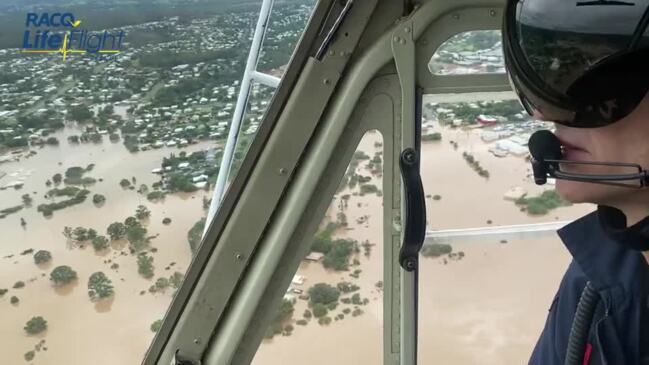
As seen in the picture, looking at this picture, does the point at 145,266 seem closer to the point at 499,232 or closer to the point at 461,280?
the point at 461,280

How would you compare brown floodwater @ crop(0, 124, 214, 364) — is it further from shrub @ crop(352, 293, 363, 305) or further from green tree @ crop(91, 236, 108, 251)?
shrub @ crop(352, 293, 363, 305)

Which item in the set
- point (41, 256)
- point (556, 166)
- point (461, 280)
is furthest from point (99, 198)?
point (556, 166)

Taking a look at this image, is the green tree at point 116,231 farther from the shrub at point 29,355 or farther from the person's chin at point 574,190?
the person's chin at point 574,190

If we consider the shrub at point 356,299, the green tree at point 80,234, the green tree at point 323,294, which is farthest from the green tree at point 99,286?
the shrub at point 356,299

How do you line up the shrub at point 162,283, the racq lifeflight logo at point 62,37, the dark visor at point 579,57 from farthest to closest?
1. the shrub at point 162,283
2. the racq lifeflight logo at point 62,37
3. the dark visor at point 579,57

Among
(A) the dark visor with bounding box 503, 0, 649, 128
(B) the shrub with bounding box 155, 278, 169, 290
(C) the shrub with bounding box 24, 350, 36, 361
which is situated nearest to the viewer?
(A) the dark visor with bounding box 503, 0, 649, 128

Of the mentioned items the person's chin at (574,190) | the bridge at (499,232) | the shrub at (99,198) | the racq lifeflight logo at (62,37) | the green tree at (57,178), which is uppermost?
the person's chin at (574,190)

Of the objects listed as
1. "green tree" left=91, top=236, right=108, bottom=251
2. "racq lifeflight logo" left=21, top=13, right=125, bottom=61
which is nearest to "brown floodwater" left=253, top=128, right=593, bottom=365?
"green tree" left=91, top=236, right=108, bottom=251
